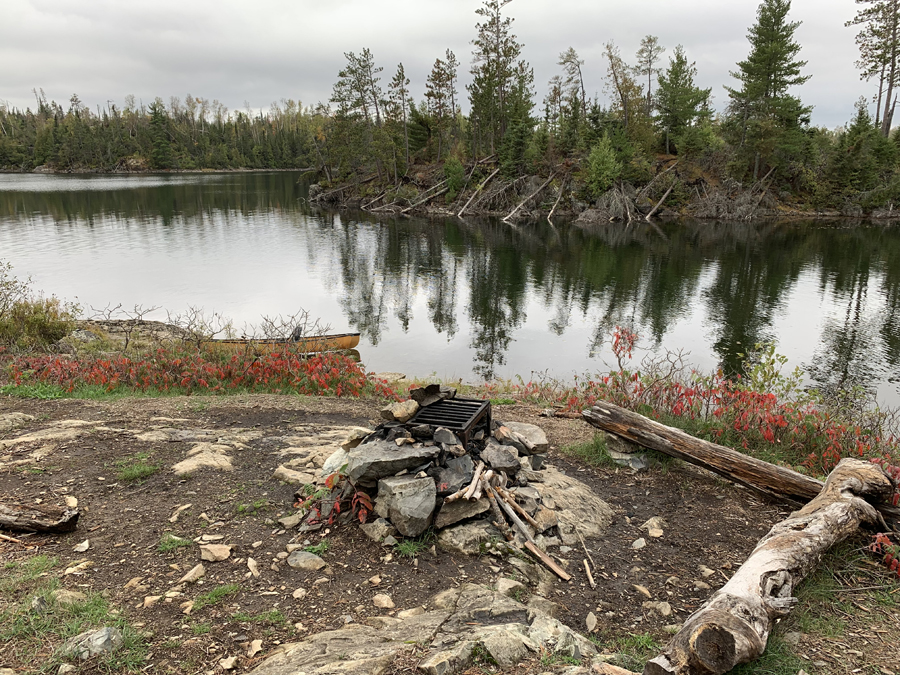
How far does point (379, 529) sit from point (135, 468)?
323cm

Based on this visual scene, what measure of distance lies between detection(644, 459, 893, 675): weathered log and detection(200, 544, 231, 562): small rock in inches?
140

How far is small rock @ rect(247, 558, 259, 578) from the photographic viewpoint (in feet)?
14.7

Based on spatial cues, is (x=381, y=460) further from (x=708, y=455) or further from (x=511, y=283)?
(x=511, y=283)

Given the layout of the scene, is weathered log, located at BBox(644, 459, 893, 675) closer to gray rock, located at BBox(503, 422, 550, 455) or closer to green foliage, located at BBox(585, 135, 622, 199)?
gray rock, located at BBox(503, 422, 550, 455)

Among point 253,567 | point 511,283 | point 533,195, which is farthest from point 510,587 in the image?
point 533,195

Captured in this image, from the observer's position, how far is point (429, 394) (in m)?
6.82

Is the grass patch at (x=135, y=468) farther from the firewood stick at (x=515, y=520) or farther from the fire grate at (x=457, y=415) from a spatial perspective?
the firewood stick at (x=515, y=520)

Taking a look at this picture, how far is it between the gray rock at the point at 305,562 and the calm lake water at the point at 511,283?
1057 centimetres

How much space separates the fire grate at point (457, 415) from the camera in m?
5.99

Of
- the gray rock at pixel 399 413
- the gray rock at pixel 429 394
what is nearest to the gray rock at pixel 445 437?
the gray rock at pixel 399 413

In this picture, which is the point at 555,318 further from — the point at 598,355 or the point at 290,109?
the point at 290,109

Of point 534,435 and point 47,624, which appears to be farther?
point 534,435

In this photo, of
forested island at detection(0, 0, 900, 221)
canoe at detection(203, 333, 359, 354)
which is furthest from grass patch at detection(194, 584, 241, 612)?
forested island at detection(0, 0, 900, 221)

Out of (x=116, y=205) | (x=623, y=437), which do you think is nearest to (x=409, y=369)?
(x=623, y=437)
